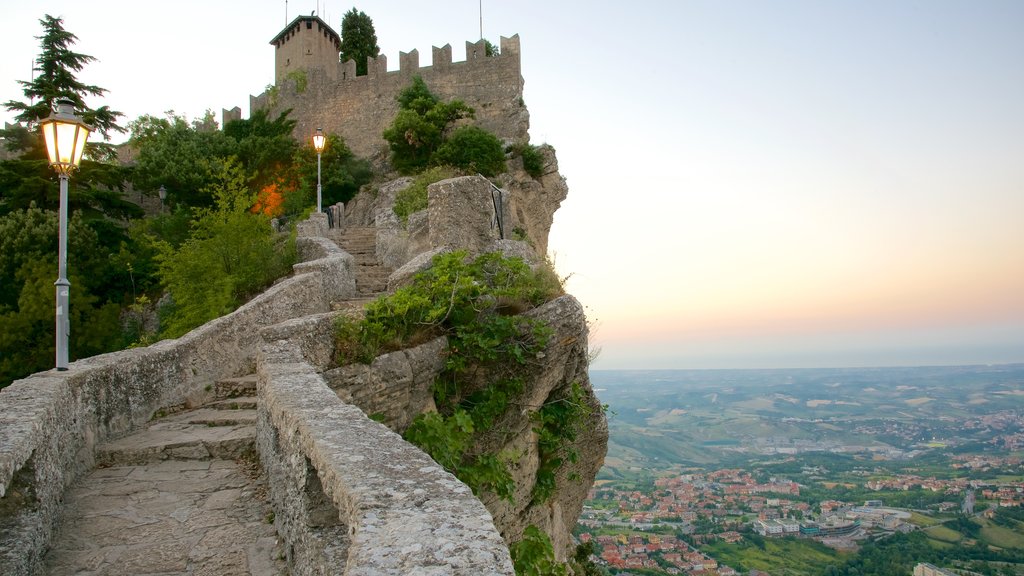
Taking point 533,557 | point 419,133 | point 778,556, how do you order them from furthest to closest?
1. point 419,133
2. point 778,556
3. point 533,557

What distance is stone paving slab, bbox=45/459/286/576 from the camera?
11.7 feet

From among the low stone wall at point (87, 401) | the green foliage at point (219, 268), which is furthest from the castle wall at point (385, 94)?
the low stone wall at point (87, 401)

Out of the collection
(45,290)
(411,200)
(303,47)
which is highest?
(303,47)

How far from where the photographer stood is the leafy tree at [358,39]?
35.7m

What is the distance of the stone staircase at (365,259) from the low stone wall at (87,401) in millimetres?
2355

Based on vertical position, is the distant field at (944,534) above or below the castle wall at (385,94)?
below

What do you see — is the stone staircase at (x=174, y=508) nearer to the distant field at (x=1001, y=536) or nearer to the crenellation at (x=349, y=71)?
the distant field at (x=1001, y=536)

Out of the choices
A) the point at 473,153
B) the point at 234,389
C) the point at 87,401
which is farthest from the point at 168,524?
the point at 473,153

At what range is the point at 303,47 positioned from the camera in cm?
3559

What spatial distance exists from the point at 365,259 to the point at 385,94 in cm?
1740

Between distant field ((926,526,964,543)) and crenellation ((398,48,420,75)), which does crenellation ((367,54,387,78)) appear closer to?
crenellation ((398,48,420,75))

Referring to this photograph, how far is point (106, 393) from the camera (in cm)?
558

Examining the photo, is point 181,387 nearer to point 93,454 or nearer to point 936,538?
point 93,454

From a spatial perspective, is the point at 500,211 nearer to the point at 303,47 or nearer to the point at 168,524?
the point at 168,524
